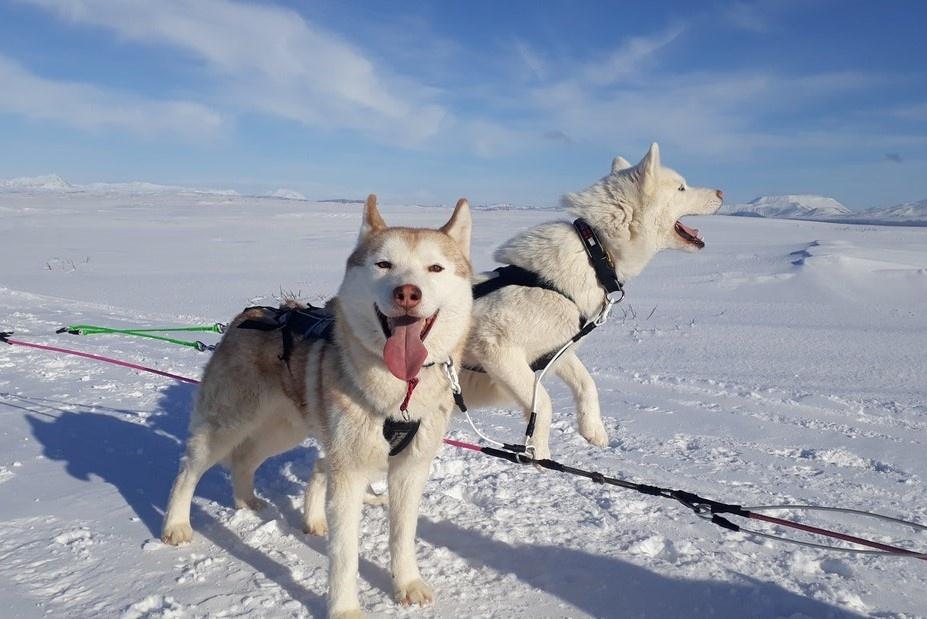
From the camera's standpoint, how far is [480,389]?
3.61 meters

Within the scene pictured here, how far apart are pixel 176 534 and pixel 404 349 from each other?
1.62 m

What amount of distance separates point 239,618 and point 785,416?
14.1 feet

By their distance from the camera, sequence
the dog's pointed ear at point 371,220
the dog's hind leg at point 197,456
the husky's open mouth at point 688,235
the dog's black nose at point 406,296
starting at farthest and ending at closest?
the husky's open mouth at point 688,235, the dog's hind leg at point 197,456, the dog's pointed ear at point 371,220, the dog's black nose at point 406,296

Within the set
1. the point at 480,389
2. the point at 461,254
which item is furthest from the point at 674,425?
the point at 461,254

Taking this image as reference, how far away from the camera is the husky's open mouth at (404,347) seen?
8.22ft

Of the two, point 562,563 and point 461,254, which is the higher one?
point 461,254

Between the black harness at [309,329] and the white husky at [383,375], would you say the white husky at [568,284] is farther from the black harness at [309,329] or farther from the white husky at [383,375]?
the black harness at [309,329]

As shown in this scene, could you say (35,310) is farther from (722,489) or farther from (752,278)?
(752,278)

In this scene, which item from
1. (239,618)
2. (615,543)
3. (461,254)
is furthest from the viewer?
(615,543)

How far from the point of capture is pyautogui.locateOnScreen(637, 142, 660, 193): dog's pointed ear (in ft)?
12.3

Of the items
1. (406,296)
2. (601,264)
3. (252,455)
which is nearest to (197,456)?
(252,455)

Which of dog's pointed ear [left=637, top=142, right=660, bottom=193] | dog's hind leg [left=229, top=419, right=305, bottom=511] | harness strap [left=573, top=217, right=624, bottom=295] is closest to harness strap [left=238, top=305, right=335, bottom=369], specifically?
dog's hind leg [left=229, top=419, right=305, bottom=511]

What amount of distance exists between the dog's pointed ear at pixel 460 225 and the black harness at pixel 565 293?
23.5 inches

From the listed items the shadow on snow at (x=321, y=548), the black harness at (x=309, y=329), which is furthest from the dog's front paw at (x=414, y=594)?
the black harness at (x=309, y=329)
